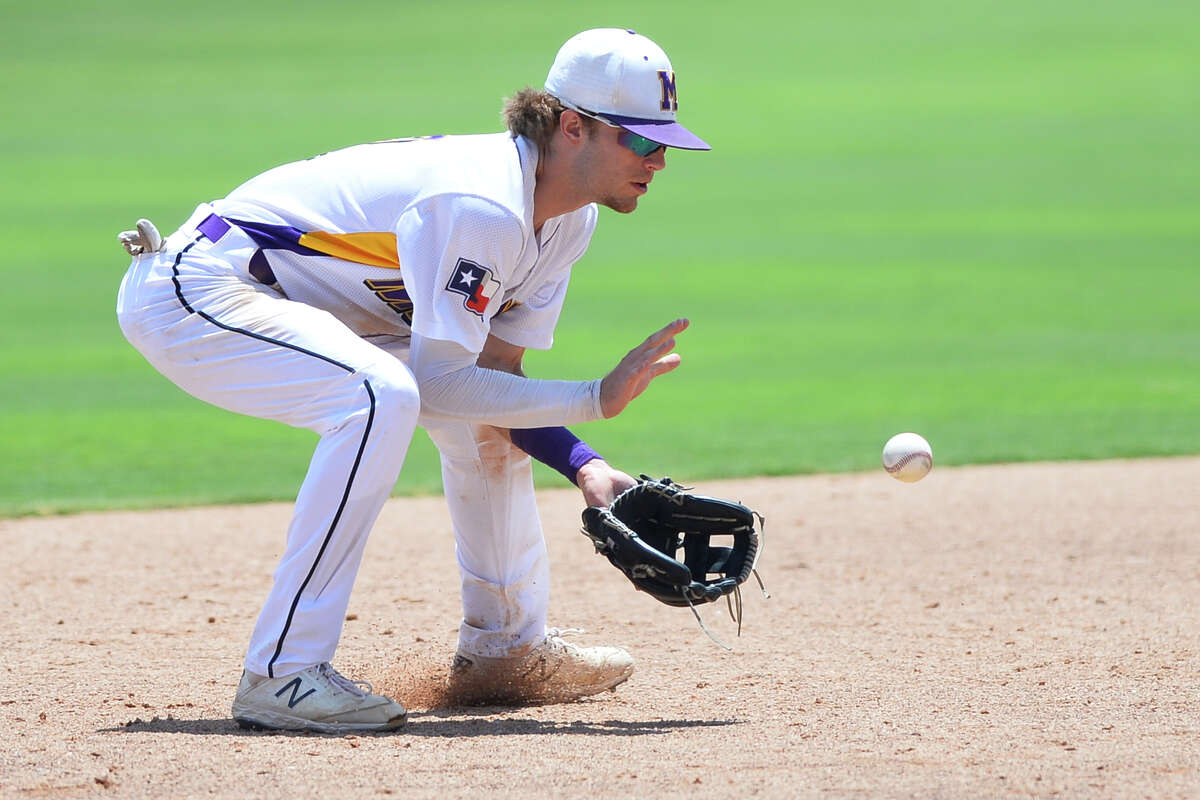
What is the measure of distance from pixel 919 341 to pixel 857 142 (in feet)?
45.6

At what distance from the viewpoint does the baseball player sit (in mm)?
3652

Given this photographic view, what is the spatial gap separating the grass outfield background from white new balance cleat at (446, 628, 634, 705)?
13.7 feet

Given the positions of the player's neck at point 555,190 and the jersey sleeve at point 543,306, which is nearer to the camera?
the player's neck at point 555,190

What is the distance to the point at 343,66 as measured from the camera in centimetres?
3425

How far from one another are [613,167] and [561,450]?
0.81 meters

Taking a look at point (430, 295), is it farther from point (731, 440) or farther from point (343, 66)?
point (343, 66)

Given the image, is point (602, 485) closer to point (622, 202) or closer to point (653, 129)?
point (622, 202)

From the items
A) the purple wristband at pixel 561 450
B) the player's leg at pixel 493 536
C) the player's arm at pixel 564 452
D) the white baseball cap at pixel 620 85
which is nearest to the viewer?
the white baseball cap at pixel 620 85

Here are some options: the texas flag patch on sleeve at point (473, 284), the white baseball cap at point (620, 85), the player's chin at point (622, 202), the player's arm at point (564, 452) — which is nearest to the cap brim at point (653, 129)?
the white baseball cap at point (620, 85)

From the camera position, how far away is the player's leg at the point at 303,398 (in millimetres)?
3646

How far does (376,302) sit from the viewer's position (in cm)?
401

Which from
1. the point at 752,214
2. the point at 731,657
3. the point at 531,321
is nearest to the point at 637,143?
the point at 531,321

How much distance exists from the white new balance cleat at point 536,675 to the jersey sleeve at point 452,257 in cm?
116

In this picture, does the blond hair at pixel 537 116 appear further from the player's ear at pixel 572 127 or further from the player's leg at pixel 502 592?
the player's leg at pixel 502 592
